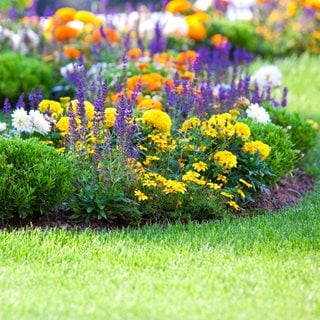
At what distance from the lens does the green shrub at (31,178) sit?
16.1 feet

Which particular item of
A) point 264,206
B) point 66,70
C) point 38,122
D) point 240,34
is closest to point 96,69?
point 66,70

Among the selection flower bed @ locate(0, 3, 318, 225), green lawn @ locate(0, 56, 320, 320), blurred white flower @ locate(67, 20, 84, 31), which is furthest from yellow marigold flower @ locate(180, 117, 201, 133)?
blurred white flower @ locate(67, 20, 84, 31)

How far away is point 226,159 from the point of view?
5312mm

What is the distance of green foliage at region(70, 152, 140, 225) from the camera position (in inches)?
201

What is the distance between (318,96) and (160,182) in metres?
5.06

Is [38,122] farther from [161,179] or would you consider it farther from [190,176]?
[190,176]

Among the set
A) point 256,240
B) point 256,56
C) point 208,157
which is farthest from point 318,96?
point 256,240

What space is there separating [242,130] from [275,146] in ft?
1.67

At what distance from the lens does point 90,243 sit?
468 centimetres

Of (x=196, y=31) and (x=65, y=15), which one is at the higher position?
(x=65, y=15)

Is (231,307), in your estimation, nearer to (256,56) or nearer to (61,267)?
(61,267)

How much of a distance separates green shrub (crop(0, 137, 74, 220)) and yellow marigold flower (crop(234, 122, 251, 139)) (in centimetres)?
126

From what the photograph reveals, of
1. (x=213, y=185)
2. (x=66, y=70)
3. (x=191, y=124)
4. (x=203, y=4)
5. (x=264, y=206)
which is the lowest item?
(x=264, y=206)

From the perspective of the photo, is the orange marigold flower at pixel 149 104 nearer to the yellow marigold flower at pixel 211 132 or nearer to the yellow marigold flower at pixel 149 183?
the yellow marigold flower at pixel 211 132
